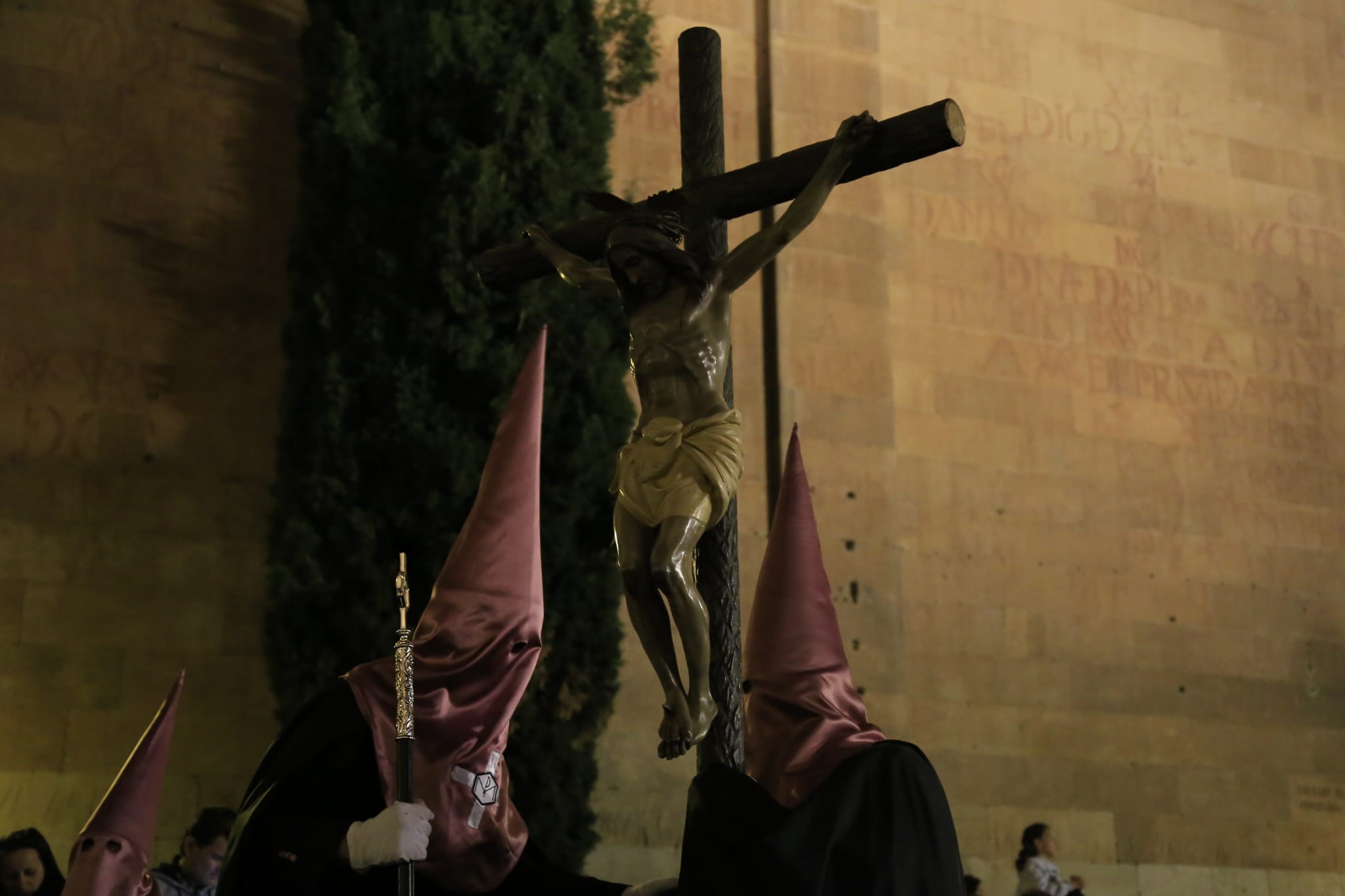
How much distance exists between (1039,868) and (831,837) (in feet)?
14.2

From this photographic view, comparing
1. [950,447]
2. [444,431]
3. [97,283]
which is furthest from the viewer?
[950,447]

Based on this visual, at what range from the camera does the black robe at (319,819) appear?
419 cm

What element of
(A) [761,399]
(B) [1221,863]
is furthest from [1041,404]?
(B) [1221,863]

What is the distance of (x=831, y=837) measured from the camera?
3.78m

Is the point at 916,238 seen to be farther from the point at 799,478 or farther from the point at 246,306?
the point at 799,478

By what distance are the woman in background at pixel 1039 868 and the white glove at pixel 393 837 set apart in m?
4.38

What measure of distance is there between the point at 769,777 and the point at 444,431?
3.80 m

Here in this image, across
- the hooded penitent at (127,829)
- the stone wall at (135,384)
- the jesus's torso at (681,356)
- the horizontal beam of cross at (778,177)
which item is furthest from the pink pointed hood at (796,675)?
the stone wall at (135,384)

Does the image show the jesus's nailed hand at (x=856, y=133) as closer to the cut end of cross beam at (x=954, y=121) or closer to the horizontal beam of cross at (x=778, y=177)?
the horizontal beam of cross at (x=778, y=177)

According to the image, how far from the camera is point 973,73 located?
10.5 m

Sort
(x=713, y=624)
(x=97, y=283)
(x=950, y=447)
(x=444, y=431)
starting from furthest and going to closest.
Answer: (x=950, y=447), (x=97, y=283), (x=444, y=431), (x=713, y=624)

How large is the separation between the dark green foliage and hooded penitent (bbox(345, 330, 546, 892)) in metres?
3.02

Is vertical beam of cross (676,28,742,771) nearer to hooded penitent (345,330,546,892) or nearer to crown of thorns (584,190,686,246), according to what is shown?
crown of thorns (584,190,686,246)

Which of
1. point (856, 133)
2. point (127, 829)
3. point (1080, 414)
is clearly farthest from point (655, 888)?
point (1080, 414)
